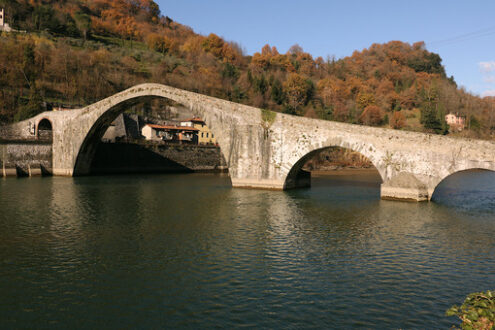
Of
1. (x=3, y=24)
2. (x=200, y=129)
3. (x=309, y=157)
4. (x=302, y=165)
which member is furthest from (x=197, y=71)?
(x=309, y=157)

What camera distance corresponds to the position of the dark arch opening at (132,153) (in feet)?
154

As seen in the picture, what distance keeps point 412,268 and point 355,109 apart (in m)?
95.1

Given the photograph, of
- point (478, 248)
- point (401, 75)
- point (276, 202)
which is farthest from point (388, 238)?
point (401, 75)

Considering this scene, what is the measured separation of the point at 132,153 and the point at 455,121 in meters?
86.3

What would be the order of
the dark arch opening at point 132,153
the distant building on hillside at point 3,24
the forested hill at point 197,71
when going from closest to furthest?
the dark arch opening at point 132,153
the forested hill at point 197,71
the distant building on hillside at point 3,24

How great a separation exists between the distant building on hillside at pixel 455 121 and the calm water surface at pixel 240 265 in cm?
8474

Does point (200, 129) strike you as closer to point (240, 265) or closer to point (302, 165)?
point (302, 165)

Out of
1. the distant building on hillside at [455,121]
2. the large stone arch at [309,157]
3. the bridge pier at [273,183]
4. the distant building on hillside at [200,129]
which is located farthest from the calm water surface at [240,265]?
the distant building on hillside at [455,121]

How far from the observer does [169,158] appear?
57719 millimetres

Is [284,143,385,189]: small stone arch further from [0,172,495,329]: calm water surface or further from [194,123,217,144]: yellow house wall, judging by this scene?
[194,123,217,144]: yellow house wall

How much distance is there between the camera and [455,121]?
101812mm

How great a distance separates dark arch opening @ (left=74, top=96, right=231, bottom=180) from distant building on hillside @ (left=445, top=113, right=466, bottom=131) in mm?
67239

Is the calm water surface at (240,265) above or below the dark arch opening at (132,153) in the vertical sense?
below

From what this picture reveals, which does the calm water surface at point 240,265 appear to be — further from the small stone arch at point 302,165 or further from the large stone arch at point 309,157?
the small stone arch at point 302,165
